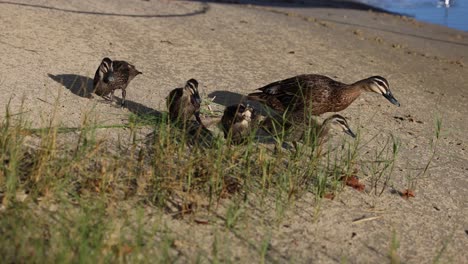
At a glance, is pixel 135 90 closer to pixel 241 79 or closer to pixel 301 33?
pixel 241 79

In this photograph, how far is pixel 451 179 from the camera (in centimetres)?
613

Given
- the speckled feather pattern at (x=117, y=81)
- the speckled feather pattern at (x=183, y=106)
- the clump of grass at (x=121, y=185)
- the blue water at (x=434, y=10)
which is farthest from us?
the blue water at (x=434, y=10)

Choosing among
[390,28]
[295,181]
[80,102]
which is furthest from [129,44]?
[390,28]

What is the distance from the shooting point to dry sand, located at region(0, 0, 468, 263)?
4.85 m

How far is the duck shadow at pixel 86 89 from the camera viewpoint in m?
6.87

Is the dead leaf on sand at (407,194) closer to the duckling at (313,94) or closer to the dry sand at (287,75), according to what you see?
the dry sand at (287,75)

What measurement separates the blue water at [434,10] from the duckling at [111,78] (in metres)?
10.6

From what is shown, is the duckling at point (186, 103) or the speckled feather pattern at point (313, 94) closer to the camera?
the duckling at point (186, 103)

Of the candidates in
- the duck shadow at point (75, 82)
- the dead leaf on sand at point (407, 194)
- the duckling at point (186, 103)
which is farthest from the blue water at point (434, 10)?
the dead leaf on sand at point (407, 194)

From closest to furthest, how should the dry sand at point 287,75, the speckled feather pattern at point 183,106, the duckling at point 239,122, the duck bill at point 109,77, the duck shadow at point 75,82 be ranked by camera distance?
the dry sand at point 287,75 → the duckling at point 239,122 → the speckled feather pattern at point 183,106 → the duck bill at point 109,77 → the duck shadow at point 75,82

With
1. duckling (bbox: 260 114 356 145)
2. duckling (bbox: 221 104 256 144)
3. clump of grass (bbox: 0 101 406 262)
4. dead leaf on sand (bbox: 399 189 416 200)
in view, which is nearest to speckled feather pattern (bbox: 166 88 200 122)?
duckling (bbox: 221 104 256 144)

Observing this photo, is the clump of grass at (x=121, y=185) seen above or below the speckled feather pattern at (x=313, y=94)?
below

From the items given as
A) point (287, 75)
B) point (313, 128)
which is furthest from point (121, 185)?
point (287, 75)

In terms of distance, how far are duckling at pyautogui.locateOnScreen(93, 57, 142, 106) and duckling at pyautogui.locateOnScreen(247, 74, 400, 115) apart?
1342mm
